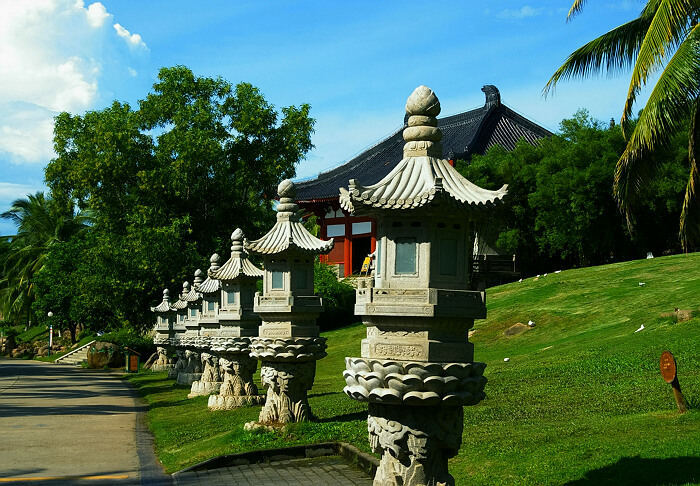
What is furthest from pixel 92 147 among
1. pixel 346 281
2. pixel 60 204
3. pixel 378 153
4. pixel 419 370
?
pixel 419 370

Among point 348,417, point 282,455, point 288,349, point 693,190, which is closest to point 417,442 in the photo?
point 282,455

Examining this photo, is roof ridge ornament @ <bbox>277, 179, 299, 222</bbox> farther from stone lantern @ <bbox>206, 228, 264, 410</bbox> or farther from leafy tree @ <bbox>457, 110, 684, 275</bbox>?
leafy tree @ <bbox>457, 110, 684, 275</bbox>

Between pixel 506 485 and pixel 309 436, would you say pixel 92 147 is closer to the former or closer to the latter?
pixel 309 436

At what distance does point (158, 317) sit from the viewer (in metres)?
32.9

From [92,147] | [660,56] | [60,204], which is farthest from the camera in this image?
[60,204]

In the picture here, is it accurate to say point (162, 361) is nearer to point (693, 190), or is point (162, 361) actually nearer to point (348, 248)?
point (348, 248)

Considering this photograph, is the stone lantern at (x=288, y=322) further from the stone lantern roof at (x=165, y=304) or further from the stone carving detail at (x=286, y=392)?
the stone lantern roof at (x=165, y=304)

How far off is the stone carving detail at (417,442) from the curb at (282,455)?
378 cm

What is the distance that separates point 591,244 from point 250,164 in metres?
14.9

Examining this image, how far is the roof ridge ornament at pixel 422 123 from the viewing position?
→ 27.2 ft

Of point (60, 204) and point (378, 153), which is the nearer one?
point (60, 204)

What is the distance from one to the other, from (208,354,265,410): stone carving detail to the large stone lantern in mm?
10503

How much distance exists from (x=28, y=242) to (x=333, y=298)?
31.3 m

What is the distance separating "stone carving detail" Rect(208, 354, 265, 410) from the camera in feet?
58.7
